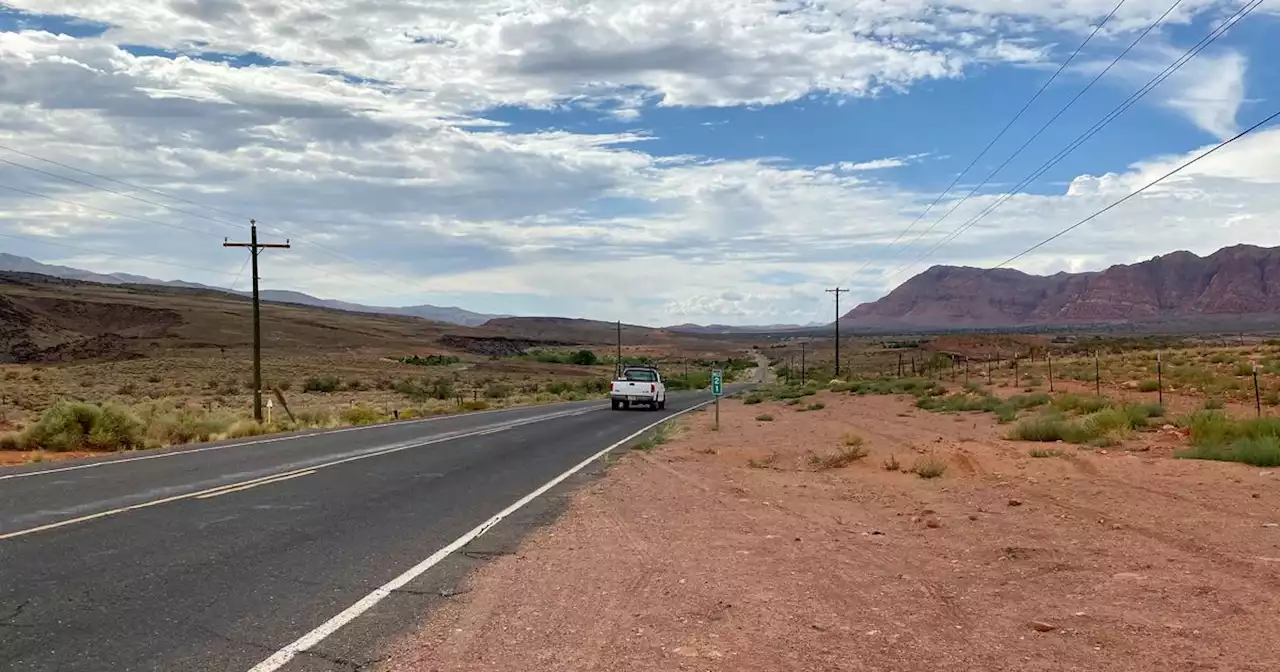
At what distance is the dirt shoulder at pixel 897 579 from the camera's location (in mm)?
6480

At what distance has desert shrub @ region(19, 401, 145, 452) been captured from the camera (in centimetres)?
2450

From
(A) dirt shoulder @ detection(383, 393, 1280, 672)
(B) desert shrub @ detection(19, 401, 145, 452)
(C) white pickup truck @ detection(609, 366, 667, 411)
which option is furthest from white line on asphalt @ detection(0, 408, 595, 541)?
(C) white pickup truck @ detection(609, 366, 667, 411)

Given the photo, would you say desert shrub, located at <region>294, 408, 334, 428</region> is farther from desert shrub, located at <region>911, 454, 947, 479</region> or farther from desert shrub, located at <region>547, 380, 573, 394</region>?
desert shrub, located at <region>547, 380, 573, 394</region>

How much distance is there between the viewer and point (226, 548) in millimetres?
9922

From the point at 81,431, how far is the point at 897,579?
22.9 meters

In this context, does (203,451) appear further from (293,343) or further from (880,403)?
(293,343)

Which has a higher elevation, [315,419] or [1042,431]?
[1042,431]

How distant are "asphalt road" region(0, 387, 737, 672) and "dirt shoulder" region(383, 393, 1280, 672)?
970 millimetres

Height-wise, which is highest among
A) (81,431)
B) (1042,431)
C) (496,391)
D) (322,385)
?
(1042,431)

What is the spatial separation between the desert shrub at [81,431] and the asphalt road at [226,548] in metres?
5.93

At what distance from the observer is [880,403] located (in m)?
40.5

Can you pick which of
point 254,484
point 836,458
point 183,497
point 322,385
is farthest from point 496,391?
point 183,497

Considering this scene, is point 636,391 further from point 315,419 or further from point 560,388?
point 560,388

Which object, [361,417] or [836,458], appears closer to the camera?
[836,458]
